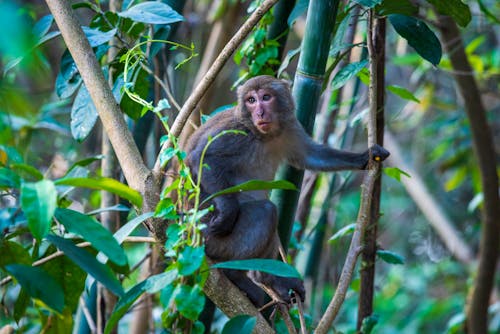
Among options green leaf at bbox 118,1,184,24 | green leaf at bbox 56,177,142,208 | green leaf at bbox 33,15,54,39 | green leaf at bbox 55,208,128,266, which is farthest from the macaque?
green leaf at bbox 55,208,128,266

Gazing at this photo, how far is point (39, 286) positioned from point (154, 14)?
135 centimetres

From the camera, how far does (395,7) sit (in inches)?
109

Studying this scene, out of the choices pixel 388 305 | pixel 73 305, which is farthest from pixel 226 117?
pixel 388 305

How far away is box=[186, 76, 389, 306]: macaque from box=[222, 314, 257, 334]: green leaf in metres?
1.05

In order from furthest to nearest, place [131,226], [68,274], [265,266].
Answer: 1. [68,274]
2. [131,226]
3. [265,266]

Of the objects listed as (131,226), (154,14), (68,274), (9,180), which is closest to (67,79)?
(154,14)

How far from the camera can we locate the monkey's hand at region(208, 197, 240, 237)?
10.1 feet

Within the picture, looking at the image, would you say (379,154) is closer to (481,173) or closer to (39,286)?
(39,286)

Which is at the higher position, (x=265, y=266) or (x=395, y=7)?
(x=395, y=7)

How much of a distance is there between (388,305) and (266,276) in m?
4.53

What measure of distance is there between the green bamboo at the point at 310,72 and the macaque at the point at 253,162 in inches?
2.3

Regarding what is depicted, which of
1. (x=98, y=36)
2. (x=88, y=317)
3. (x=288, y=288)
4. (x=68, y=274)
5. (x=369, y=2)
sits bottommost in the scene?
(x=88, y=317)

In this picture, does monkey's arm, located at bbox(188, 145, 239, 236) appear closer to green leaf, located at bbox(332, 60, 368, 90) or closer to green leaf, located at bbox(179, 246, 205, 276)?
green leaf, located at bbox(332, 60, 368, 90)

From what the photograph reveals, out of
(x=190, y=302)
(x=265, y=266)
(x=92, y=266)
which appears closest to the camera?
(x=190, y=302)
